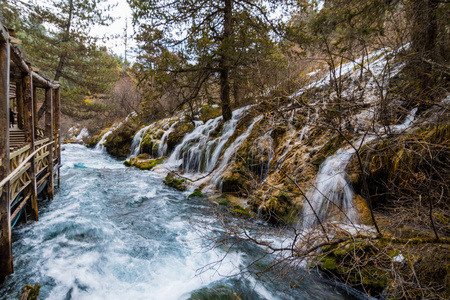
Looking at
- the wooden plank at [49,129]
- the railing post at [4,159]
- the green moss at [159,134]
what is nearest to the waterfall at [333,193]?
the railing post at [4,159]

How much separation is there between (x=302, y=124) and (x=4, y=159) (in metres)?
4.95

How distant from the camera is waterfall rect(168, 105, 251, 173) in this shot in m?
10.5

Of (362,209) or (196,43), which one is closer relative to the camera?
(362,209)

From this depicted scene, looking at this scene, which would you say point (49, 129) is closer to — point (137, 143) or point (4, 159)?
point (4, 159)

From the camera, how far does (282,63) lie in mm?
9156

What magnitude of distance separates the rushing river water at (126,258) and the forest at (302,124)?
255 millimetres

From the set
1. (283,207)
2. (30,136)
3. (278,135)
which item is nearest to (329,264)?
(283,207)

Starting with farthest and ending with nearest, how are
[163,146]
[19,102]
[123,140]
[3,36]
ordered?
[123,140]
[163,146]
[19,102]
[3,36]

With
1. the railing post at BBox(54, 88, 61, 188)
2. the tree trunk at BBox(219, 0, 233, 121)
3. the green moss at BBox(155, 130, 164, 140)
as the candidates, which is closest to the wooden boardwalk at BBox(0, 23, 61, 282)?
the railing post at BBox(54, 88, 61, 188)

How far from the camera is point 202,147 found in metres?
11.3

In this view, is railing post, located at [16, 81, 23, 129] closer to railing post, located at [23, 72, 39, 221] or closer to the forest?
the forest

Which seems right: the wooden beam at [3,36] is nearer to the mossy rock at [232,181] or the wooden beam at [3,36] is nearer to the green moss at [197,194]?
the green moss at [197,194]

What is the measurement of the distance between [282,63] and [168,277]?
8615 mm

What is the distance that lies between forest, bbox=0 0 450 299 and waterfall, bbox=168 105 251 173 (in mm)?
87
